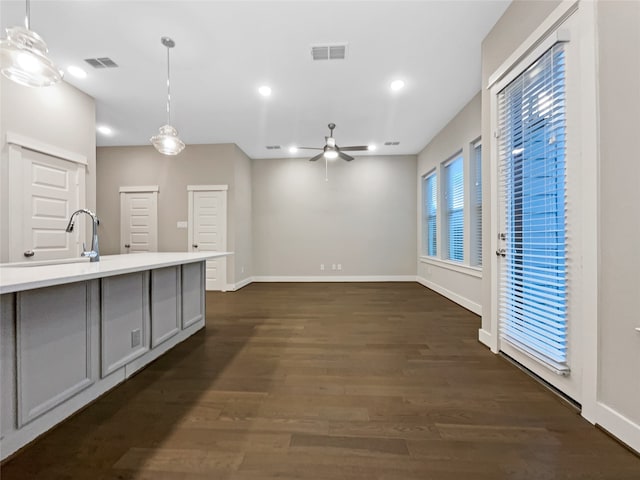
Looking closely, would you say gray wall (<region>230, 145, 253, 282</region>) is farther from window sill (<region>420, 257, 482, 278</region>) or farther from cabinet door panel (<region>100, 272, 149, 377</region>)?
window sill (<region>420, 257, 482, 278</region>)

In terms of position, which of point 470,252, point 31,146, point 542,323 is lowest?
point 542,323

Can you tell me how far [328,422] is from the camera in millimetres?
1607

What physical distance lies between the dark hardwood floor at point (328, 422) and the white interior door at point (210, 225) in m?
3.11

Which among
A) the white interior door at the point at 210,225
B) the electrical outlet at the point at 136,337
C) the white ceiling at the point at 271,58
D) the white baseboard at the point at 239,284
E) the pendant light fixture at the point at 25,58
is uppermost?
the white ceiling at the point at 271,58

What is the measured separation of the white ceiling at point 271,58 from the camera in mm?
2518

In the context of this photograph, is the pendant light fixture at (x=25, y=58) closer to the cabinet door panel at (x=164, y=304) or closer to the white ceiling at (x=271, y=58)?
the white ceiling at (x=271, y=58)

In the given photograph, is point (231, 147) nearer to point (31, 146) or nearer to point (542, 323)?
point (31, 146)

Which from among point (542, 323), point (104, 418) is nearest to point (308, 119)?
point (542, 323)

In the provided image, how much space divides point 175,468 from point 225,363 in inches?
44.6

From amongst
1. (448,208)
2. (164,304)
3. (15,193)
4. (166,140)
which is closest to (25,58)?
(166,140)

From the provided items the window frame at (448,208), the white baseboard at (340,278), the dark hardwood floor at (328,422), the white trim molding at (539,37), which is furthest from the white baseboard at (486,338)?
the white baseboard at (340,278)

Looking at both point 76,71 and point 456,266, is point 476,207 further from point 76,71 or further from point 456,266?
point 76,71

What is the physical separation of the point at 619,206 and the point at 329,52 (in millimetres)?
2893

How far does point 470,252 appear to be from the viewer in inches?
167
